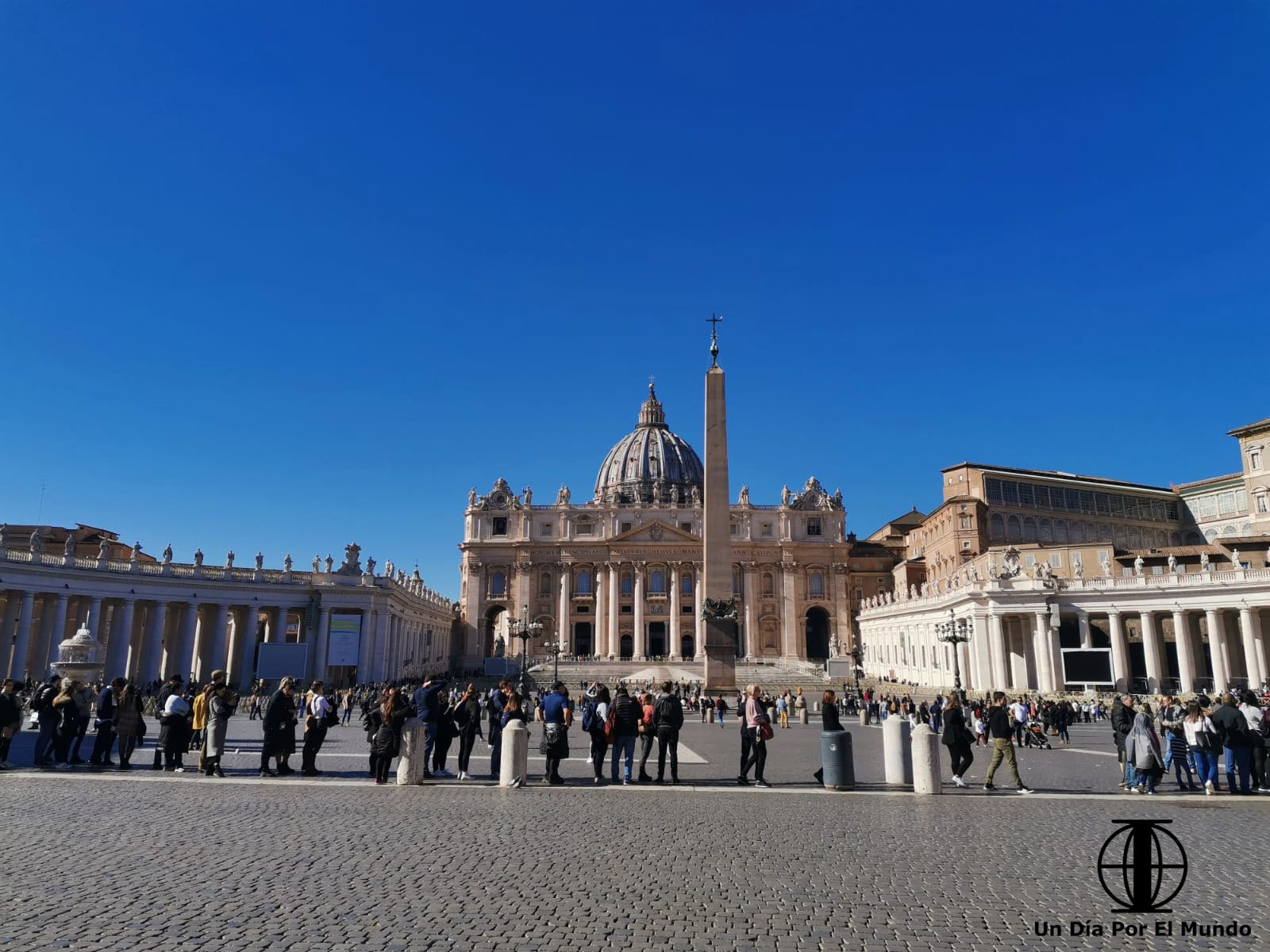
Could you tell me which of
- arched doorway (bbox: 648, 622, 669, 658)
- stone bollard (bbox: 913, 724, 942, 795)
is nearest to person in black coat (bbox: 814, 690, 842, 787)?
stone bollard (bbox: 913, 724, 942, 795)

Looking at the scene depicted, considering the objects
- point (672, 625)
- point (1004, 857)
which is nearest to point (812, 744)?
point (1004, 857)

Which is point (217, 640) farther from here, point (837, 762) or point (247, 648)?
point (837, 762)

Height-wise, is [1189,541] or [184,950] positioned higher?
[1189,541]

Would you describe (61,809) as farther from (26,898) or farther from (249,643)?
(249,643)

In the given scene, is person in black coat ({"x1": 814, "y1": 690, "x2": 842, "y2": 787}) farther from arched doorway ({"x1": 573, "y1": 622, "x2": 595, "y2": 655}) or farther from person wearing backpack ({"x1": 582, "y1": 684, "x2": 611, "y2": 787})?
arched doorway ({"x1": 573, "y1": 622, "x2": 595, "y2": 655})

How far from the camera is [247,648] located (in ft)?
147

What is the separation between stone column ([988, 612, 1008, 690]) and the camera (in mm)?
41281

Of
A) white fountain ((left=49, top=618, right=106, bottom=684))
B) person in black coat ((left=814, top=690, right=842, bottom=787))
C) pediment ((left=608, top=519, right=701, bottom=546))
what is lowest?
person in black coat ((left=814, top=690, right=842, bottom=787))

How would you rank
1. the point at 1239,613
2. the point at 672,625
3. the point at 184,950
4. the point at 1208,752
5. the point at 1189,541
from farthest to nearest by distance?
the point at 672,625
the point at 1189,541
the point at 1239,613
the point at 1208,752
the point at 184,950

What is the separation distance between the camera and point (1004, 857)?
24.3 feet

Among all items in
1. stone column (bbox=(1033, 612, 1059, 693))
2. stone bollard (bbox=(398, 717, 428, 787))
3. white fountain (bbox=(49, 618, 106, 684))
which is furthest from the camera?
stone column (bbox=(1033, 612, 1059, 693))

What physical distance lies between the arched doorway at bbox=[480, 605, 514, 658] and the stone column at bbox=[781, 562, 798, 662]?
26.9 meters

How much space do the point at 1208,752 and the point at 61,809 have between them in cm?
1517

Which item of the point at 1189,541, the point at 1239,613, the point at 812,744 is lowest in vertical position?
the point at 812,744
